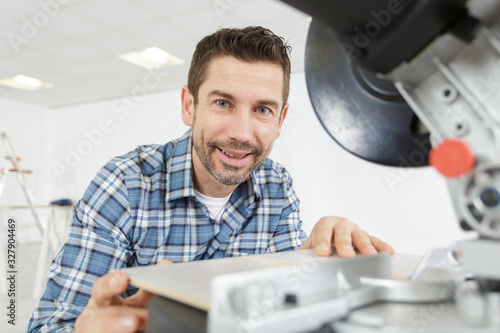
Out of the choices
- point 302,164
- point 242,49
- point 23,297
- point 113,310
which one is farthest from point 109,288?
point 302,164

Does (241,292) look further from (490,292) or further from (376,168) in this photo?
(376,168)

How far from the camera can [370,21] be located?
349mm

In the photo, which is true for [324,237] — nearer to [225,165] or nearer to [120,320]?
[120,320]

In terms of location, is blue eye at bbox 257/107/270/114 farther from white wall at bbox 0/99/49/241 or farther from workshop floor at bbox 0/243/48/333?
white wall at bbox 0/99/49/241

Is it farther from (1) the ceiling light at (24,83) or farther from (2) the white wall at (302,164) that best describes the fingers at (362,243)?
(1) the ceiling light at (24,83)

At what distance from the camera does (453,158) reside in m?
0.32

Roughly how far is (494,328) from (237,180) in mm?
906

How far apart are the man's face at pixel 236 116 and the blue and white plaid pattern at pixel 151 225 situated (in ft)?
0.31

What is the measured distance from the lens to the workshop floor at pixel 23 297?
2.35m

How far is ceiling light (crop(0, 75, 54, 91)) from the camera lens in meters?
5.28

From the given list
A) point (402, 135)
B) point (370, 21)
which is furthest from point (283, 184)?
point (370, 21)

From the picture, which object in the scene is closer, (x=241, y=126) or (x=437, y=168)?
(x=437, y=168)

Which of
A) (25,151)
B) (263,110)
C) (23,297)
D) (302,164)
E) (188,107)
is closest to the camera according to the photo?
(263,110)

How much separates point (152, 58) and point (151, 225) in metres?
3.72
